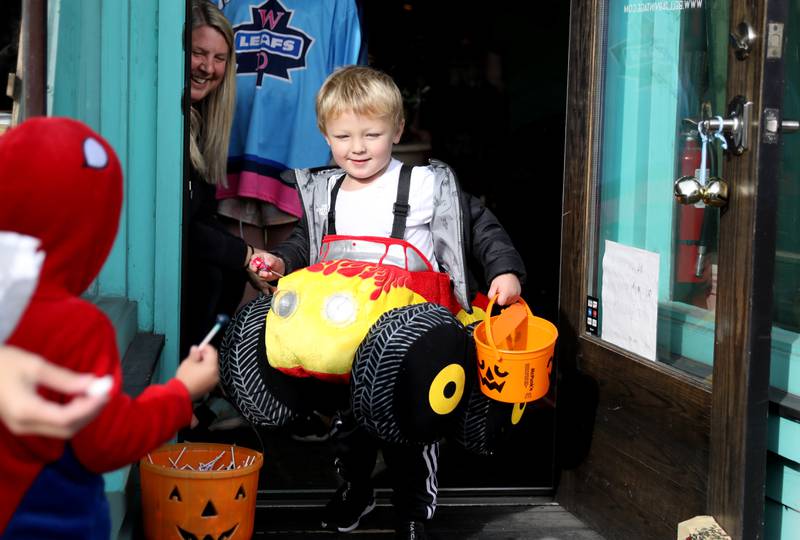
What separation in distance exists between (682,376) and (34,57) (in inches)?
73.6

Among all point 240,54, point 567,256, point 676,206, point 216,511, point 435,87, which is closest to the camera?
point 216,511

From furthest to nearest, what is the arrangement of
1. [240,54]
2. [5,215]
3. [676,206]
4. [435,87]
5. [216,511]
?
1. [435,87]
2. [240,54]
3. [676,206]
4. [216,511]
5. [5,215]

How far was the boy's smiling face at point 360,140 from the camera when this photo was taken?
305 centimetres

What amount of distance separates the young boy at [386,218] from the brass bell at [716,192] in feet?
2.18

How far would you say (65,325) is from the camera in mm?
1458

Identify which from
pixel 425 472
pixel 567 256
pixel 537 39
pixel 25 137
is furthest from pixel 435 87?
pixel 25 137

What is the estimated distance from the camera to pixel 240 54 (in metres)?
4.31

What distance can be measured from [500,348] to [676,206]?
709 millimetres

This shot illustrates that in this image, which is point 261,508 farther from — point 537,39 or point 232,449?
point 537,39

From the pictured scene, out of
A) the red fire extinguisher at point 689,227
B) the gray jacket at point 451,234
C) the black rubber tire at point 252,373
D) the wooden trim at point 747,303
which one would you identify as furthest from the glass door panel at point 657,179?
the black rubber tire at point 252,373

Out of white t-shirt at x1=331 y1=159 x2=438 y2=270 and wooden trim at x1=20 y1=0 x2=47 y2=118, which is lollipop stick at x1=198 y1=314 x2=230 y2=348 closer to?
wooden trim at x1=20 y1=0 x2=47 y2=118

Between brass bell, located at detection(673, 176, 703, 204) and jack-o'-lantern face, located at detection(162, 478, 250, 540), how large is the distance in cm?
141

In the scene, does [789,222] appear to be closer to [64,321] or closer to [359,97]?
[359,97]

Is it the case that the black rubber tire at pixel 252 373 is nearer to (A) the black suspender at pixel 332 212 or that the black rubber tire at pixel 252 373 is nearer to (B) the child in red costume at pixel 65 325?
(A) the black suspender at pixel 332 212
